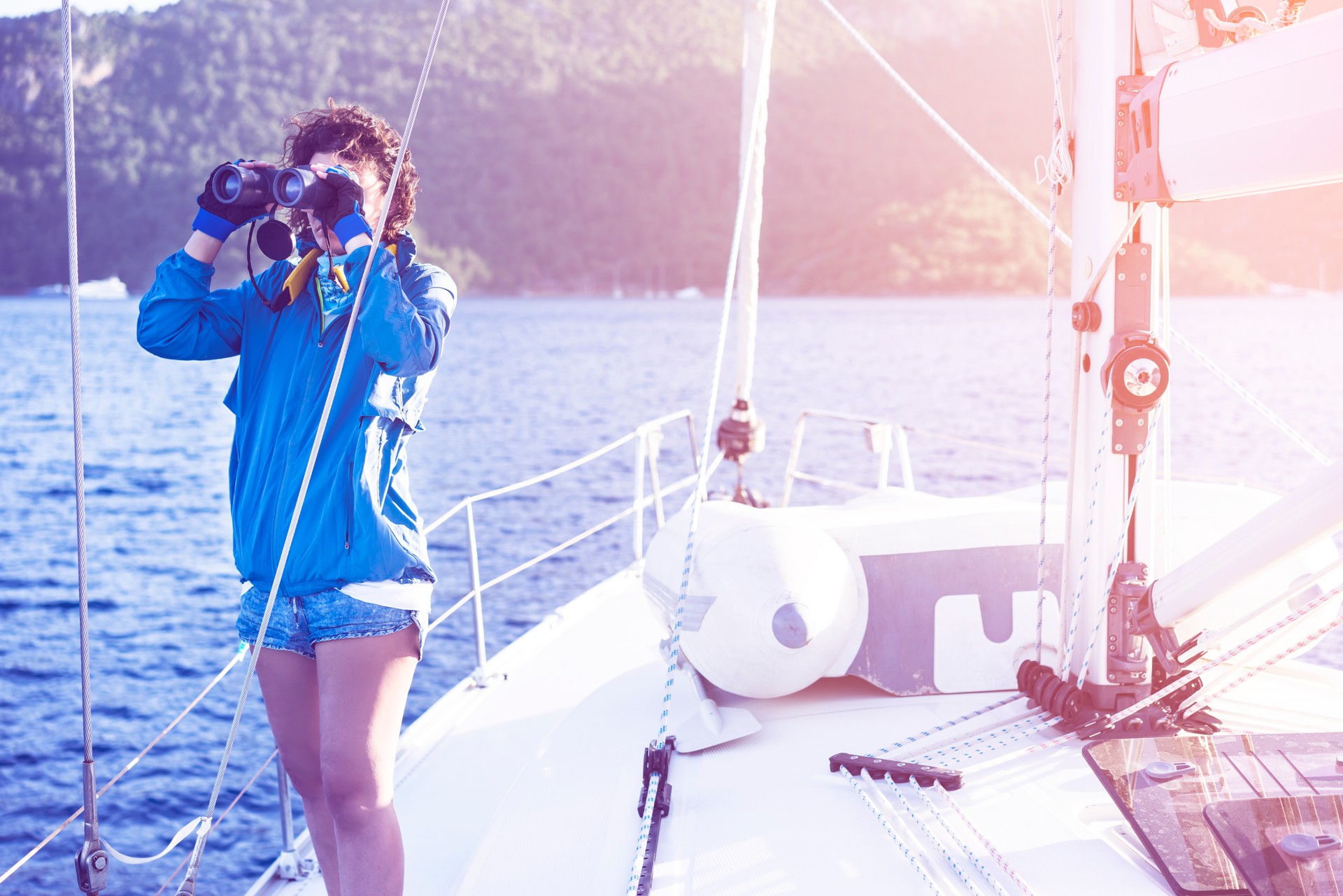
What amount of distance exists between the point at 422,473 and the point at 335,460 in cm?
1782

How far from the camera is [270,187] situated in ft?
4.83

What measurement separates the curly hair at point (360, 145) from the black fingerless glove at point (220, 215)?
10cm

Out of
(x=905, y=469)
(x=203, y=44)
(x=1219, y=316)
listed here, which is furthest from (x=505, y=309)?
(x=905, y=469)

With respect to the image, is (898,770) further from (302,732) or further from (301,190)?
(301,190)

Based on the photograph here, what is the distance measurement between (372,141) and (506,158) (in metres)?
72.0

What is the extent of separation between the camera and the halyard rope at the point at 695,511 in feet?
5.34

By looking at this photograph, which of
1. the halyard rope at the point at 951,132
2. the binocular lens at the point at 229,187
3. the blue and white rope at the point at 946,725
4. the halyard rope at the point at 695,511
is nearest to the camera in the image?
the binocular lens at the point at 229,187

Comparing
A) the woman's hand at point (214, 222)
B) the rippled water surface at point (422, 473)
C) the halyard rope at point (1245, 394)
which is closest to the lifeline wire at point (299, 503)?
the woman's hand at point (214, 222)

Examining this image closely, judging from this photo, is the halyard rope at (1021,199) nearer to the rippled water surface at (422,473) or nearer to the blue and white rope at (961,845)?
the blue and white rope at (961,845)

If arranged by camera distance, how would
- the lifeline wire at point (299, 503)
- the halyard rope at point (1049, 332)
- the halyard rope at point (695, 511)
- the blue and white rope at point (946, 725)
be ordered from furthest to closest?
1. the halyard rope at point (1049, 332)
2. the blue and white rope at point (946, 725)
3. the halyard rope at point (695, 511)
4. the lifeline wire at point (299, 503)

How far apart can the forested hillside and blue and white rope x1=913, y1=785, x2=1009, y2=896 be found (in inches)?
2166

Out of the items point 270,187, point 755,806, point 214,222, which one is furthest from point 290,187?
point 755,806

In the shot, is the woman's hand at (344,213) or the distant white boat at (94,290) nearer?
the woman's hand at (344,213)

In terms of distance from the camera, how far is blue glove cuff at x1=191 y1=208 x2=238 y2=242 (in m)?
1.52
